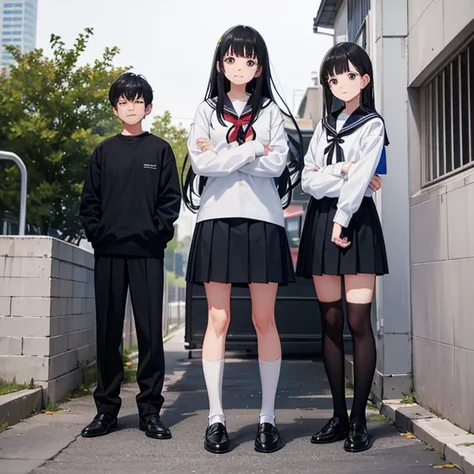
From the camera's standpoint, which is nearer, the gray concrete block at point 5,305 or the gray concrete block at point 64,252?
the gray concrete block at point 5,305

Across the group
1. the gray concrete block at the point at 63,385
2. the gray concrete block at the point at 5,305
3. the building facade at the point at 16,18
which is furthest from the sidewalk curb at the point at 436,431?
the building facade at the point at 16,18

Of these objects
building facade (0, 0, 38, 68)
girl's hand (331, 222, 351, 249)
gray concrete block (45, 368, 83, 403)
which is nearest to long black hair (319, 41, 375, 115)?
girl's hand (331, 222, 351, 249)

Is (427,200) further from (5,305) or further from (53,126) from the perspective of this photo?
(53,126)

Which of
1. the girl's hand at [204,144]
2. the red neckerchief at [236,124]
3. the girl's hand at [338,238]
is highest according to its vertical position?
the red neckerchief at [236,124]

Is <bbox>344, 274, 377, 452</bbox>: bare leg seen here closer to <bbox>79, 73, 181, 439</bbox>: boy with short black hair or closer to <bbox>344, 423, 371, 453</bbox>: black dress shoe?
<bbox>344, 423, 371, 453</bbox>: black dress shoe

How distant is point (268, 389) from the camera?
12.5 feet

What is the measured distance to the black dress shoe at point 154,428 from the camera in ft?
12.9

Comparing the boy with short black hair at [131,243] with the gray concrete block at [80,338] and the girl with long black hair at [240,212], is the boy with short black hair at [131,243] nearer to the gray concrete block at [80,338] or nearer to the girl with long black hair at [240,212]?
the girl with long black hair at [240,212]

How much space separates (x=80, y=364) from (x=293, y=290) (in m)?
3.58

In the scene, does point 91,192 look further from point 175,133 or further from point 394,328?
point 175,133

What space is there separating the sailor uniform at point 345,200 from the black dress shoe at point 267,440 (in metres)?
0.85

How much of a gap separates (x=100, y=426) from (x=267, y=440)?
1008mm

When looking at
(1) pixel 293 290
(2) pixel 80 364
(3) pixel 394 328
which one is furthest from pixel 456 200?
(1) pixel 293 290

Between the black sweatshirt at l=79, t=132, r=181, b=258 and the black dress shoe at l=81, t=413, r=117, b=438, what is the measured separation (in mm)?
955
